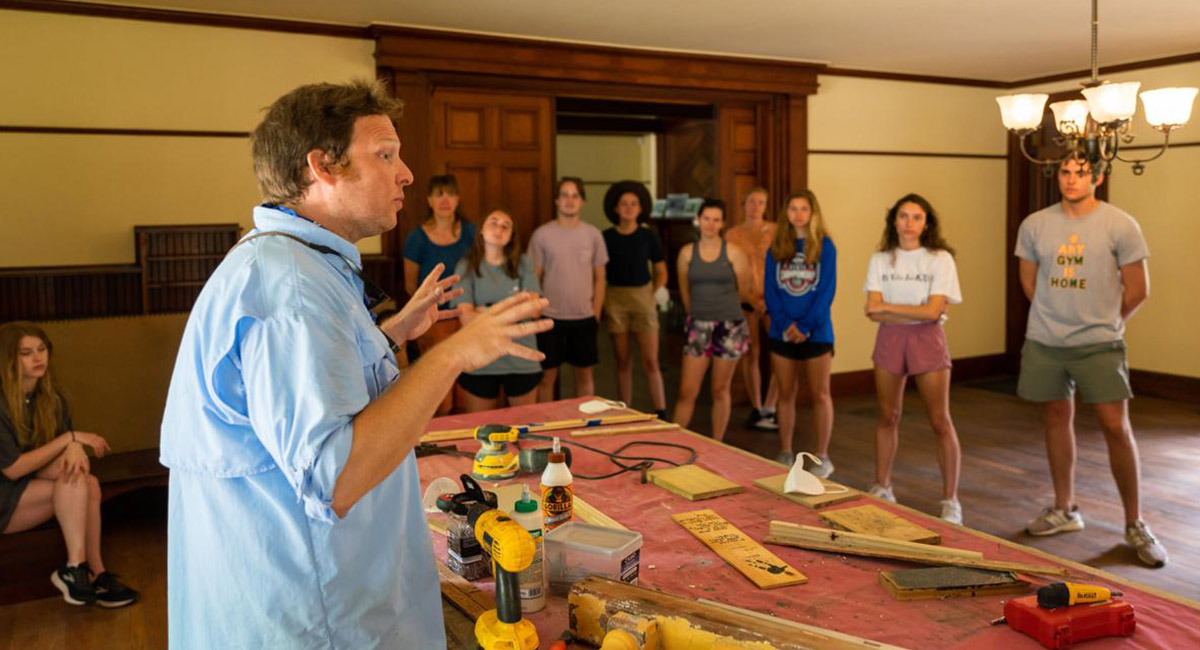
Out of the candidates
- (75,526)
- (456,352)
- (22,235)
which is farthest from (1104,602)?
(22,235)

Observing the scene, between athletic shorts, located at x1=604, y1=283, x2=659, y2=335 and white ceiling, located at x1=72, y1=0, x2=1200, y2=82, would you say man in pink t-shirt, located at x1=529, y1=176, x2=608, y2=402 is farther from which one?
white ceiling, located at x1=72, y1=0, x2=1200, y2=82

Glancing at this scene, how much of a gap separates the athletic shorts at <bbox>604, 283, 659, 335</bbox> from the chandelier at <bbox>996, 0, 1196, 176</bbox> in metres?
2.46

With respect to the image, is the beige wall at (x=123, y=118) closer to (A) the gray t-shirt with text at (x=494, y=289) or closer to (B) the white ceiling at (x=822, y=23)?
(B) the white ceiling at (x=822, y=23)

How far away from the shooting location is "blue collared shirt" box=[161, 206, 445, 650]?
1.12m

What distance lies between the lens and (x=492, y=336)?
1221mm

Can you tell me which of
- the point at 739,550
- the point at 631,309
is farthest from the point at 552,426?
the point at 631,309

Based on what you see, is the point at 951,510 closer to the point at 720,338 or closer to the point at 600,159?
the point at 720,338

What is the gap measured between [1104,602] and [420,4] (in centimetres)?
417

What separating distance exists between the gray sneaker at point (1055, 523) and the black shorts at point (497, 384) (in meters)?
2.37

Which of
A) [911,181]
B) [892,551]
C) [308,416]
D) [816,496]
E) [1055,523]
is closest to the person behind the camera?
[308,416]

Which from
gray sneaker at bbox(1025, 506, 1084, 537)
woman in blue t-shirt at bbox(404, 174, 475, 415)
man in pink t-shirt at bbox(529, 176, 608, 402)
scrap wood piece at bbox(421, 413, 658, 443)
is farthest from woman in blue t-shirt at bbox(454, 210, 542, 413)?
gray sneaker at bbox(1025, 506, 1084, 537)

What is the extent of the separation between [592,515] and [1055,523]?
9.25 feet

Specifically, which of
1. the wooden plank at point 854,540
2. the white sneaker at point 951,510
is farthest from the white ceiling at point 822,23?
the wooden plank at point 854,540

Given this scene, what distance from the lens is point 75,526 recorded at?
3.43 metres
